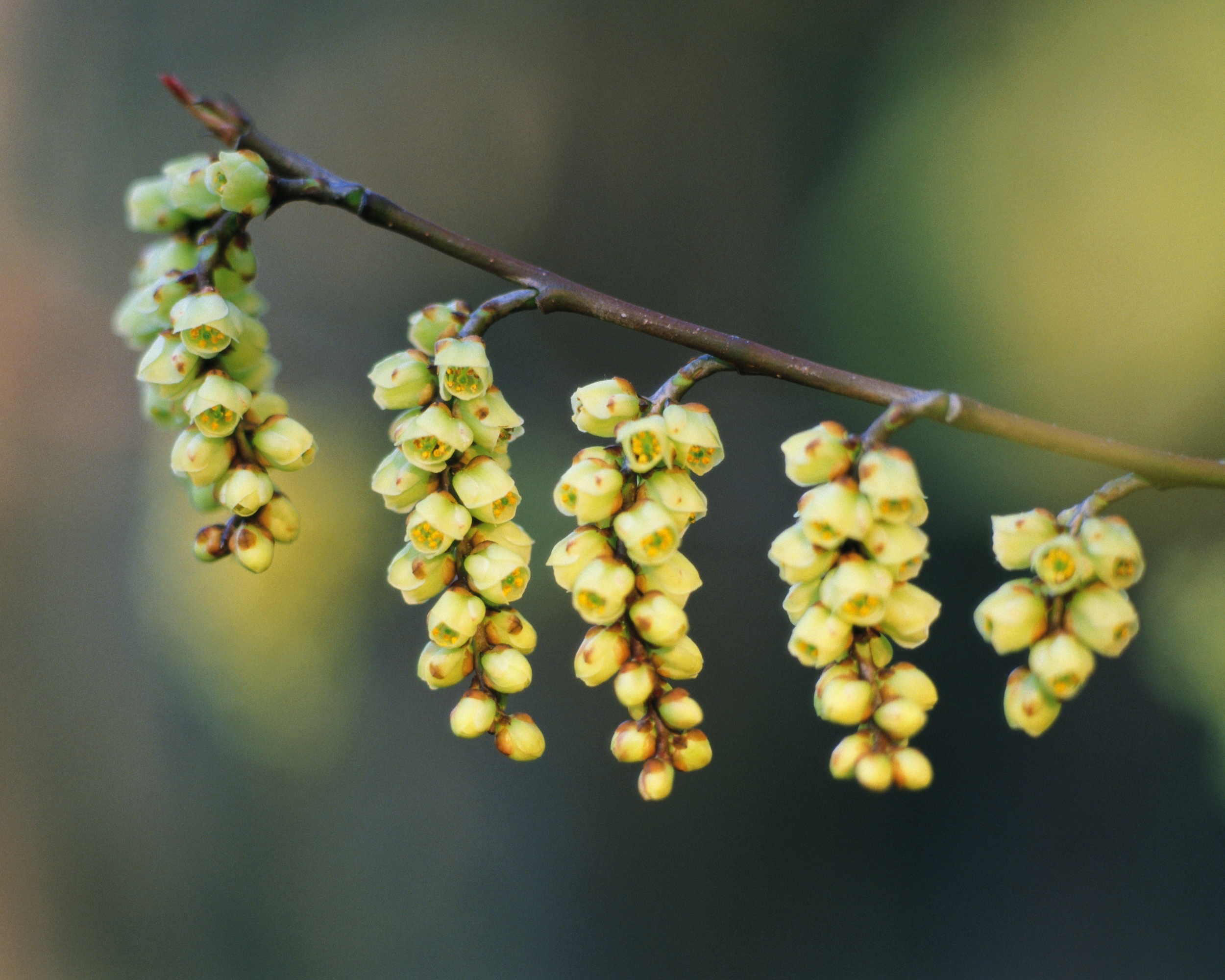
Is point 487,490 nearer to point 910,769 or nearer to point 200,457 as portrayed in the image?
point 200,457

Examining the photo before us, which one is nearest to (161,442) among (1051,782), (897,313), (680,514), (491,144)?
Result: (491,144)

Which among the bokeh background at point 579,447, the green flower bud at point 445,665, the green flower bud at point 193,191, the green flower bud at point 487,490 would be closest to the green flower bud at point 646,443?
the green flower bud at point 487,490

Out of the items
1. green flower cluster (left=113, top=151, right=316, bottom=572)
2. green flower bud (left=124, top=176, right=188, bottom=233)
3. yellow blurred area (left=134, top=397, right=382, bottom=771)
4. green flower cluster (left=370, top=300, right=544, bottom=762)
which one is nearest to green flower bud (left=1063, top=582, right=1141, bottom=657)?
green flower cluster (left=370, top=300, right=544, bottom=762)

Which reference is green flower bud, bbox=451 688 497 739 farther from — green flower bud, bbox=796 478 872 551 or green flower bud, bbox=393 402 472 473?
green flower bud, bbox=796 478 872 551

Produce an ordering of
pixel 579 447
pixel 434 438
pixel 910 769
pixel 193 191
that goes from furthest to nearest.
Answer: pixel 579 447
pixel 193 191
pixel 434 438
pixel 910 769

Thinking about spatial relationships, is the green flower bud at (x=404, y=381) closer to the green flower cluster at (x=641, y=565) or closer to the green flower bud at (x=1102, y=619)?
the green flower cluster at (x=641, y=565)

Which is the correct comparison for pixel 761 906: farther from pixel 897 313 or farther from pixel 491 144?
pixel 491 144

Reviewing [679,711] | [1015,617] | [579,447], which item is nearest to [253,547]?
[679,711]
